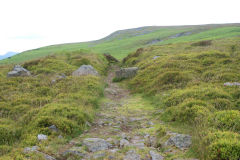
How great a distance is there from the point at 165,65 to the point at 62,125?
15.5 m

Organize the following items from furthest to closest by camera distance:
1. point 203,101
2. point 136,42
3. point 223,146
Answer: point 136,42, point 203,101, point 223,146

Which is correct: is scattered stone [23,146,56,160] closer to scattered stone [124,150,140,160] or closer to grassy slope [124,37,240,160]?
scattered stone [124,150,140,160]

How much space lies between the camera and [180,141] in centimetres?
727

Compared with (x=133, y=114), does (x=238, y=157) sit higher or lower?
higher

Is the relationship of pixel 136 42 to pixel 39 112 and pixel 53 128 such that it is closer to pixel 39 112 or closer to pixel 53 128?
pixel 39 112

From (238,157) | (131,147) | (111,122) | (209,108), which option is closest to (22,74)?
(111,122)

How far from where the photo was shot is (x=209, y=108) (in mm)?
9602

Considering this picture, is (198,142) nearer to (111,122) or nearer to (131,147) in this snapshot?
(131,147)

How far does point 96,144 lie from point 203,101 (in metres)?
6.53

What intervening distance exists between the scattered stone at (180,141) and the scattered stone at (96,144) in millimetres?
2555

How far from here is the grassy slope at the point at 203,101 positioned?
5.96m

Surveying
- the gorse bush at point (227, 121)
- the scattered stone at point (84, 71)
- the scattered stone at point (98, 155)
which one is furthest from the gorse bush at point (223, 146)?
the scattered stone at point (84, 71)

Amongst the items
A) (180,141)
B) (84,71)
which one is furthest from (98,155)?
(84,71)

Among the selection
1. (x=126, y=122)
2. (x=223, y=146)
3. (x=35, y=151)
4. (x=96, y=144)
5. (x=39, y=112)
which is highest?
(x=39, y=112)
